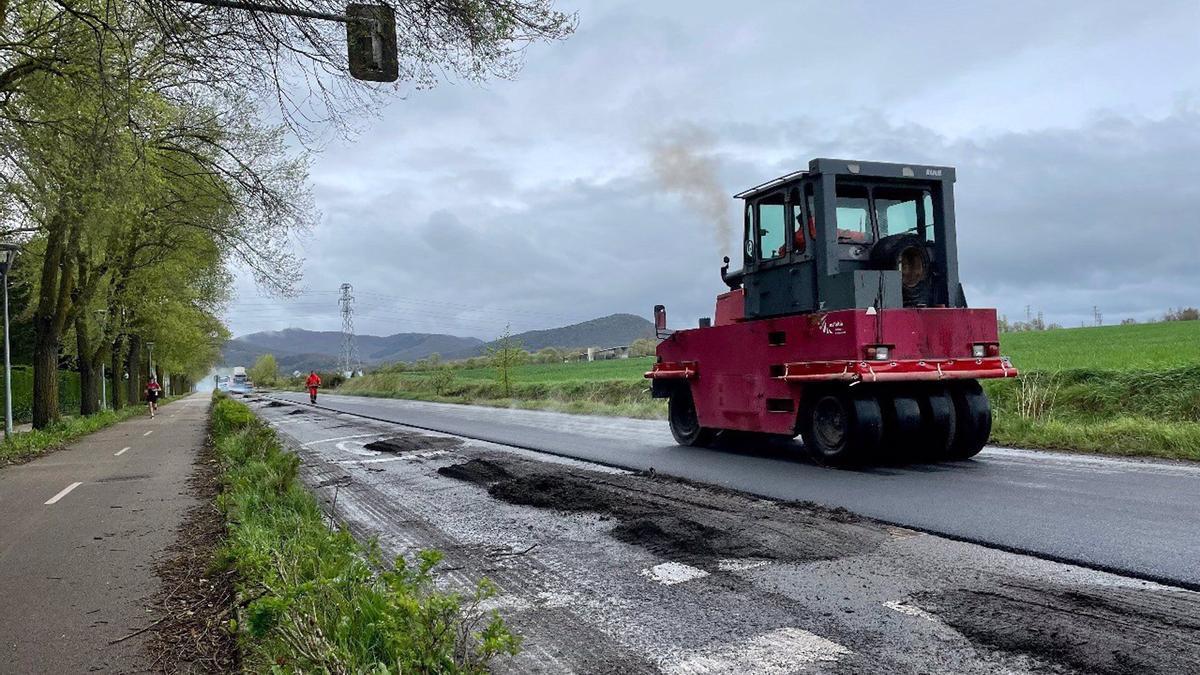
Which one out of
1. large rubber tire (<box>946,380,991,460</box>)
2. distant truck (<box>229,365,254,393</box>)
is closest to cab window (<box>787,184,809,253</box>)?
large rubber tire (<box>946,380,991,460</box>)

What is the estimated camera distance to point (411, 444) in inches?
545

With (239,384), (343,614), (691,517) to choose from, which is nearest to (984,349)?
(691,517)

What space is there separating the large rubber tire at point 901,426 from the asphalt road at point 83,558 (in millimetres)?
7030

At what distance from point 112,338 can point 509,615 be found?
32.7 meters

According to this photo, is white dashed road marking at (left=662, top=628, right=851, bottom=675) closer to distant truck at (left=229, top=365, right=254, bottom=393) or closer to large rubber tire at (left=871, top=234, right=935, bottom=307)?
large rubber tire at (left=871, top=234, right=935, bottom=307)

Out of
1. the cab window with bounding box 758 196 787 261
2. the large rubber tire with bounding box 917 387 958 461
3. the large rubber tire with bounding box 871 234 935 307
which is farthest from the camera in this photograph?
the cab window with bounding box 758 196 787 261

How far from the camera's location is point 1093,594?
402cm

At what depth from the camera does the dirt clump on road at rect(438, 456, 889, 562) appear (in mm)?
5270

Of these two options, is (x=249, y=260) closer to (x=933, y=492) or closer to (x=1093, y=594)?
(x=933, y=492)

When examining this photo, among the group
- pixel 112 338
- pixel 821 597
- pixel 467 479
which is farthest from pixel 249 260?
pixel 821 597

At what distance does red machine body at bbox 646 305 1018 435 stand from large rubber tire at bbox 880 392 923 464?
342 millimetres

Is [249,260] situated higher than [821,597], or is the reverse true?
[249,260]

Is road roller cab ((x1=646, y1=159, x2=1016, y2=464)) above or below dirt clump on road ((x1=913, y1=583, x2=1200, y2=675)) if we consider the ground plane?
above

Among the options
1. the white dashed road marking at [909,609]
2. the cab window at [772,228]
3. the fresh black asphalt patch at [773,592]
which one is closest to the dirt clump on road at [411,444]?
the fresh black asphalt patch at [773,592]
